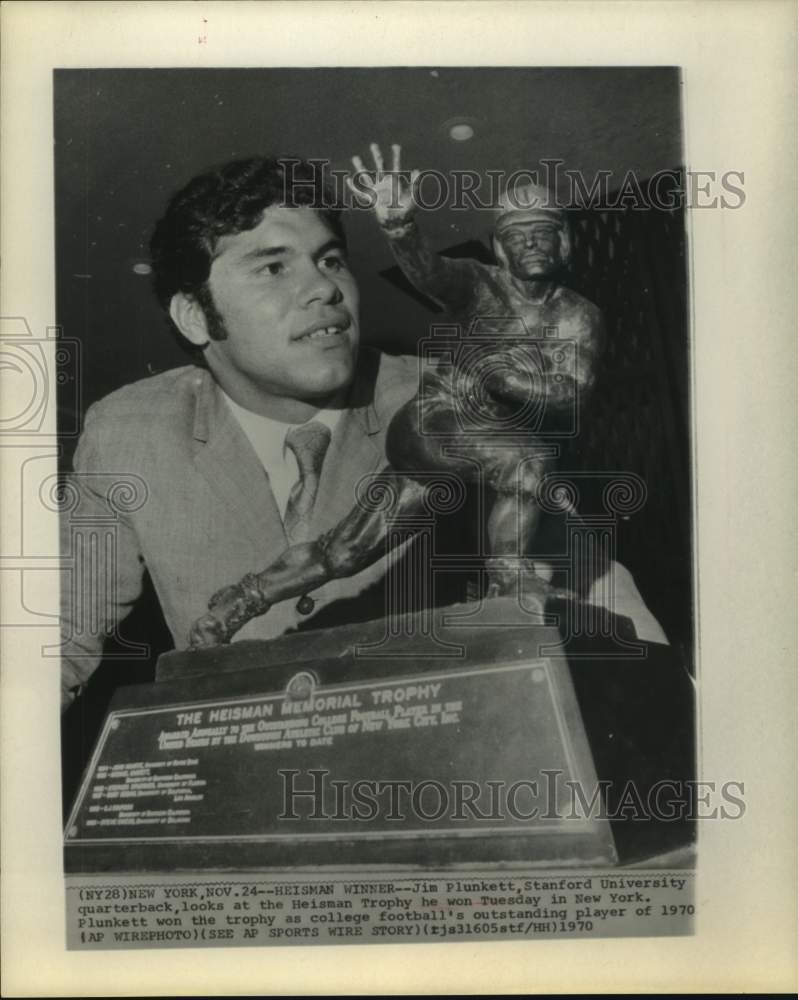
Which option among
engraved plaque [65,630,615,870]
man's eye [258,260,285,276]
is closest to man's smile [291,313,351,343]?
man's eye [258,260,285,276]

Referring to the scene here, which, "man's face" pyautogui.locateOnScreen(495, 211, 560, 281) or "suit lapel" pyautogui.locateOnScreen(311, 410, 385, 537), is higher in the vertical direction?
"man's face" pyautogui.locateOnScreen(495, 211, 560, 281)

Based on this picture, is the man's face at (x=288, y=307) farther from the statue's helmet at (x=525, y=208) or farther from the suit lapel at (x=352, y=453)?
the statue's helmet at (x=525, y=208)

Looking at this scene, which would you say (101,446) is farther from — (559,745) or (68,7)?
(559,745)

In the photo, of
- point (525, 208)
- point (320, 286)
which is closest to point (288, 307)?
point (320, 286)

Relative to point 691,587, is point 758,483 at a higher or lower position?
higher

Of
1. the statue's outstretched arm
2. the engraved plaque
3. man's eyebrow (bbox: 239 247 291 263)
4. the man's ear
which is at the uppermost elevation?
man's eyebrow (bbox: 239 247 291 263)

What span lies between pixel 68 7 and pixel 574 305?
5.90 feet

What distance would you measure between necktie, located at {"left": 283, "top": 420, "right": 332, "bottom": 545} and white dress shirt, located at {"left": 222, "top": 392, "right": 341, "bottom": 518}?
0.02 meters

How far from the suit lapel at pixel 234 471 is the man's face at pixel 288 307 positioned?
0.14 m

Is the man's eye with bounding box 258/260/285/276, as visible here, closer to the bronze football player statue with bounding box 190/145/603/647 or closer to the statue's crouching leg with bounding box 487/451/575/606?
the bronze football player statue with bounding box 190/145/603/647

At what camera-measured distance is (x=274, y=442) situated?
3.65m

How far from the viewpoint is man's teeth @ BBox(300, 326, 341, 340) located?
3590mm

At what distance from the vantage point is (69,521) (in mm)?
3562

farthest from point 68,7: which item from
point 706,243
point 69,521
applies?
point 706,243
